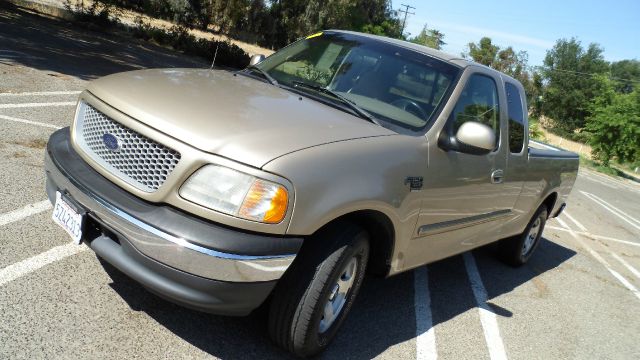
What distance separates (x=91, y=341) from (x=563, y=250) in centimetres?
691

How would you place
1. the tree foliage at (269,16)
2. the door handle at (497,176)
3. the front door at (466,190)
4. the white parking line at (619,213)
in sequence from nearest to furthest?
1. the front door at (466,190)
2. the door handle at (497,176)
3. the white parking line at (619,213)
4. the tree foliage at (269,16)

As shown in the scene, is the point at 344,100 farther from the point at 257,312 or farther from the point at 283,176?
the point at 257,312

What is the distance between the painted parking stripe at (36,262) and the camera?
3.32 metres

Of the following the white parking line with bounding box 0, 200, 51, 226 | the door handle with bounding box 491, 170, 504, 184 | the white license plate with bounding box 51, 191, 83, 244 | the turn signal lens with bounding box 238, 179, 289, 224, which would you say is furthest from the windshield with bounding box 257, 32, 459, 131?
the white parking line with bounding box 0, 200, 51, 226

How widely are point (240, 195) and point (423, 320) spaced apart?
2.28 meters

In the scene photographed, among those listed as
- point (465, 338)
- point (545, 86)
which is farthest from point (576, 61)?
point (465, 338)

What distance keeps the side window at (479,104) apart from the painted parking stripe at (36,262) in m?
2.80

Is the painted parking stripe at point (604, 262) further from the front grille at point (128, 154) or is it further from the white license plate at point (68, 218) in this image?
the white license plate at point (68, 218)

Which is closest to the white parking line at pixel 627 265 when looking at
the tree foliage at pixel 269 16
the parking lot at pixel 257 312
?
the parking lot at pixel 257 312

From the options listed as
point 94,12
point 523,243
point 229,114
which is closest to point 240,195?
→ point 229,114

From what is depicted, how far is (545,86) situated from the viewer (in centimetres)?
7081

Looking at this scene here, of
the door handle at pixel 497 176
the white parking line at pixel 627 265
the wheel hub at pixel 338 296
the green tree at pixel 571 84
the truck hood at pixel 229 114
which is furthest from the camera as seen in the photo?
the green tree at pixel 571 84

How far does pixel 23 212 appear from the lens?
420 cm

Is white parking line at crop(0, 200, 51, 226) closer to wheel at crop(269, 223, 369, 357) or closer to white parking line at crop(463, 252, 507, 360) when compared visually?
wheel at crop(269, 223, 369, 357)
